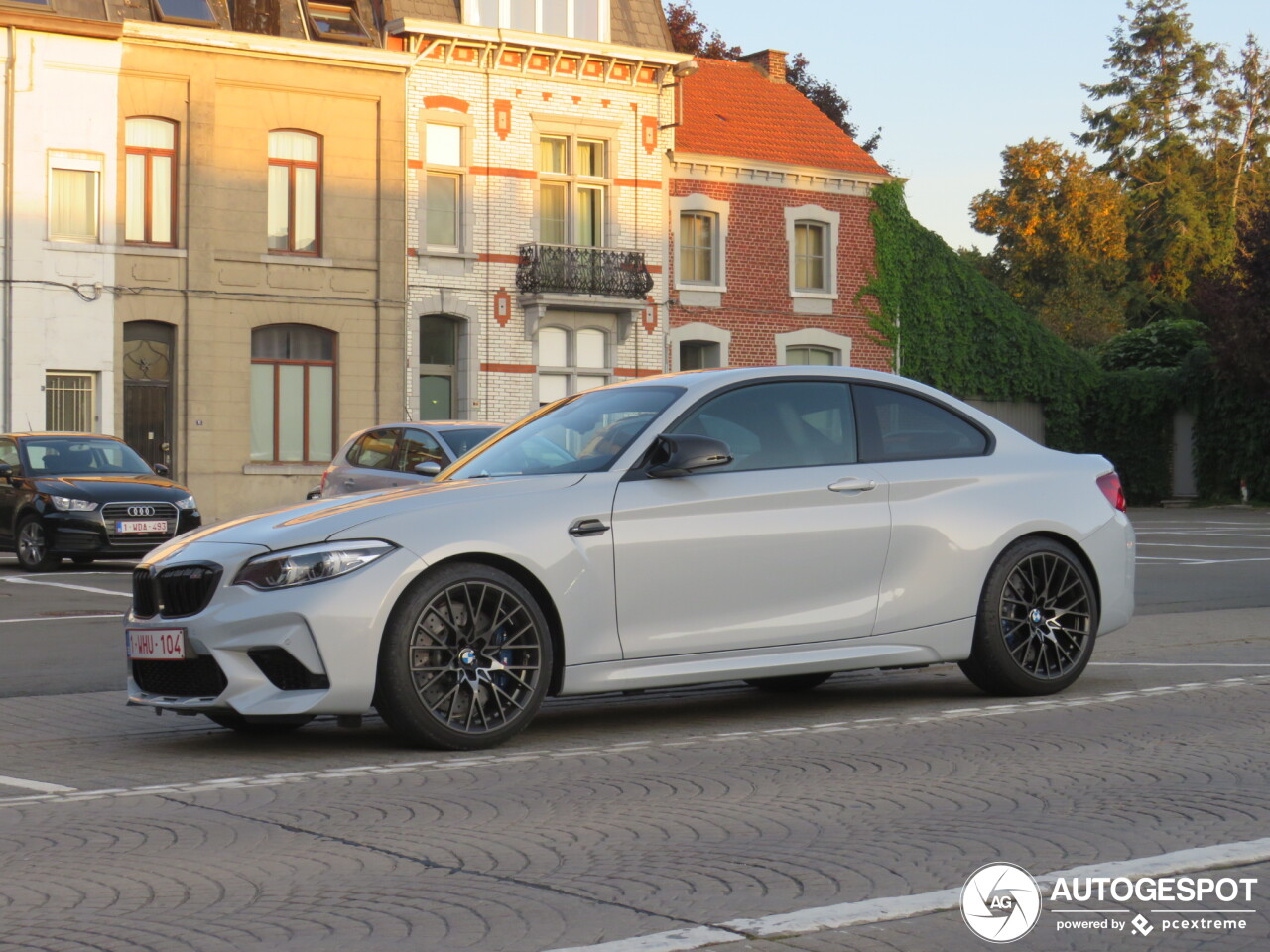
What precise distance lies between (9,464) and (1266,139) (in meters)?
53.0

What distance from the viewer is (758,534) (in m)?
8.06

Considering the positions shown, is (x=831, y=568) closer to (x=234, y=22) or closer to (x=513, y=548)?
(x=513, y=548)

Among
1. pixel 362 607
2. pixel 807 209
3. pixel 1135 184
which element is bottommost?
pixel 362 607

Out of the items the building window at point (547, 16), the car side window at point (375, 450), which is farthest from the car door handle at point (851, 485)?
the building window at point (547, 16)

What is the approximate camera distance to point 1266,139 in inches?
2520

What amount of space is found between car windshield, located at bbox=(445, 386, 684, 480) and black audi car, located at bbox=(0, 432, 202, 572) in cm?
1315

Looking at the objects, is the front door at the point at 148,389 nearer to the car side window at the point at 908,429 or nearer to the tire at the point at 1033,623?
the car side window at the point at 908,429

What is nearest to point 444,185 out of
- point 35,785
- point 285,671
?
point 285,671

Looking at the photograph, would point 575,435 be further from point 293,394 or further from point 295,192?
point 295,192

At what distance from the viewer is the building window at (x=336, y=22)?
112 ft

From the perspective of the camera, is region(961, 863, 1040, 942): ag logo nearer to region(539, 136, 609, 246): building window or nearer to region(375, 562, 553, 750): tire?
region(375, 562, 553, 750): tire

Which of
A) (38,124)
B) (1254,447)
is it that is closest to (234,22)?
(38,124)

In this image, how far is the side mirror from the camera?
7754 millimetres

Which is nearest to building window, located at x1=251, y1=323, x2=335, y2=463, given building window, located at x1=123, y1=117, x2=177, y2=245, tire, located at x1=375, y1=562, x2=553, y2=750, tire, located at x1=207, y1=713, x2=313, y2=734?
building window, located at x1=123, y1=117, x2=177, y2=245
